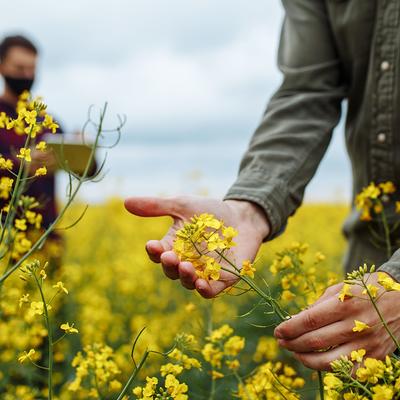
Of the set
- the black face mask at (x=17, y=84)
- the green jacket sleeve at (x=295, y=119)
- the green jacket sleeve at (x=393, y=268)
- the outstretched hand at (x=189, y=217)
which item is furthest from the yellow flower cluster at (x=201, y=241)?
the black face mask at (x=17, y=84)

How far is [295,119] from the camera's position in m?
2.00

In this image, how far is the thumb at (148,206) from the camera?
58.2 inches

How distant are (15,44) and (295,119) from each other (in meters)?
3.33

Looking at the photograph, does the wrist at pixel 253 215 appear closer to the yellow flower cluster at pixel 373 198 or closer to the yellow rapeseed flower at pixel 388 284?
the yellow flower cluster at pixel 373 198

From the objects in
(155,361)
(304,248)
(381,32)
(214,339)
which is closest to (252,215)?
(304,248)

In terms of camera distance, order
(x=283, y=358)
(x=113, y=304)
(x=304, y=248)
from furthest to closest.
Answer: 1. (x=113, y=304)
2. (x=283, y=358)
3. (x=304, y=248)

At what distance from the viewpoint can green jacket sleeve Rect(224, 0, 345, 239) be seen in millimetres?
1811

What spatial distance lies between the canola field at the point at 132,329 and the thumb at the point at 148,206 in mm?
209

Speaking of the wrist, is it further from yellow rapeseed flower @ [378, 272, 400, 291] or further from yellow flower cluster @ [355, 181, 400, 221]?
yellow rapeseed flower @ [378, 272, 400, 291]

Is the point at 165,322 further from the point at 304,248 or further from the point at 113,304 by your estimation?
the point at 304,248

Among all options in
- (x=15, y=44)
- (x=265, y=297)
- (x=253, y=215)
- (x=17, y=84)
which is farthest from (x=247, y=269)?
(x=15, y=44)

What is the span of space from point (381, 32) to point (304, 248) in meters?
0.66

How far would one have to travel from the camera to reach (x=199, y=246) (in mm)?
1398

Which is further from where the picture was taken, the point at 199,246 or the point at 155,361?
the point at 155,361
